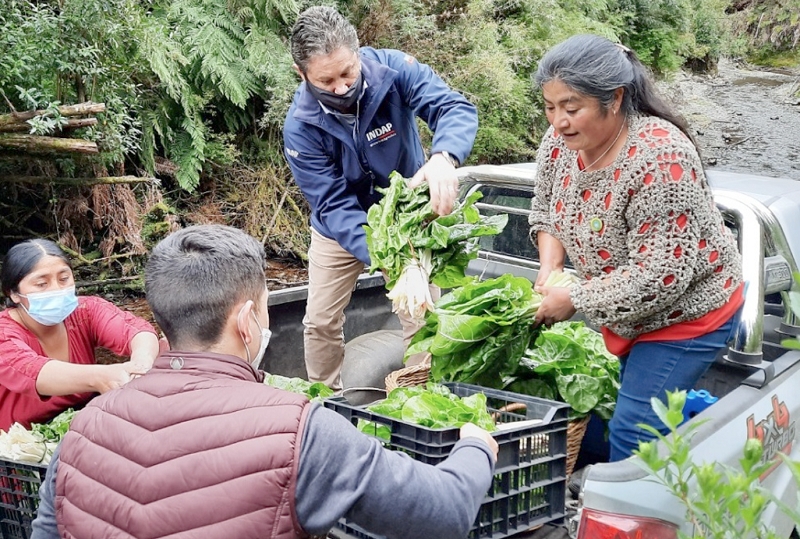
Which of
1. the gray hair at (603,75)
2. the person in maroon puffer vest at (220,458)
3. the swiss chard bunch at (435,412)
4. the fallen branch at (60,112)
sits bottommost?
the swiss chard bunch at (435,412)

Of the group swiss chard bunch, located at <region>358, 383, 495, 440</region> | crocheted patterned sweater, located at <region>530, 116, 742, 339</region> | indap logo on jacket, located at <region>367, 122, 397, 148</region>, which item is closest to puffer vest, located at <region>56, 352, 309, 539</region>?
swiss chard bunch, located at <region>358, 383, 495, 440</region>

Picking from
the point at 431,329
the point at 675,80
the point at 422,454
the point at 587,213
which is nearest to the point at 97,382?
the point at 431,329

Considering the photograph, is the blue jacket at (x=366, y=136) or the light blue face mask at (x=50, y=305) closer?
the light blue face mask at (x=50, y=305)

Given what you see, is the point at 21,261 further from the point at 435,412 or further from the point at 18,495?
the point at 435,412

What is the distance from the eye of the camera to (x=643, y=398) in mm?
2703

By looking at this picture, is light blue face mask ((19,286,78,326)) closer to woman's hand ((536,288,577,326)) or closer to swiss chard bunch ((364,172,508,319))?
swiss chard bunch ((364,172,508,319))

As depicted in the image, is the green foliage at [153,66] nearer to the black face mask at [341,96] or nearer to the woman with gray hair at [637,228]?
the black face mask at [341,96]

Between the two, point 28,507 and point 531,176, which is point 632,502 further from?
point 531,176

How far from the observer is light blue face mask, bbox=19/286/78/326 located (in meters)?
3.39

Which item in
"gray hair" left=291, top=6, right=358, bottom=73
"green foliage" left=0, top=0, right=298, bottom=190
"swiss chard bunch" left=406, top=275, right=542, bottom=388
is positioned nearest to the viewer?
"swiss chard bunch" left=406, top=275, right=542, bottom=388

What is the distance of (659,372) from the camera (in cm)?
269

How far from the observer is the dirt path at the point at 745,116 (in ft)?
43.3

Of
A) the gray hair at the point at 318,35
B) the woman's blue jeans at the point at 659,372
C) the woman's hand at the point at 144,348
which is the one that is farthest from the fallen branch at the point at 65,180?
the woman's blue jeans at the point at 659,372

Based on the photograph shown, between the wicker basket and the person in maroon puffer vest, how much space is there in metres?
1.03
